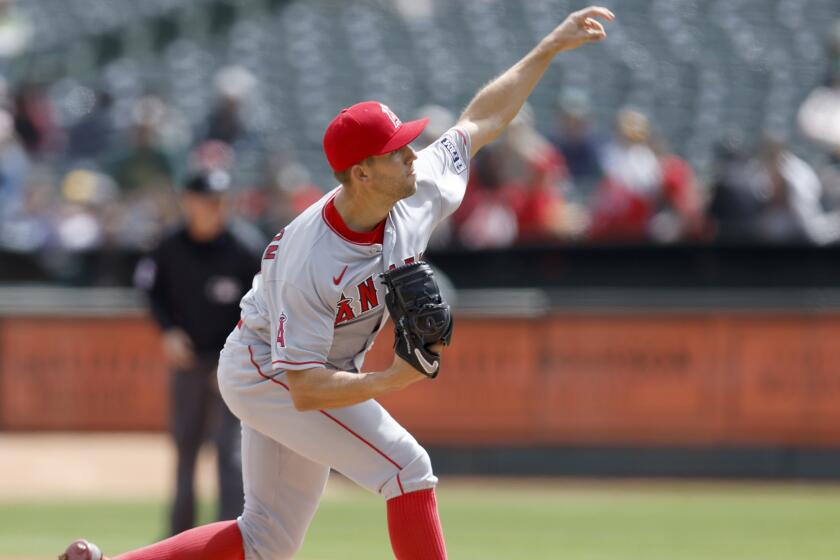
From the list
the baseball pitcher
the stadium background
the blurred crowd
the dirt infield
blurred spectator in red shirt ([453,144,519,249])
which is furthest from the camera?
blurred spectator in red shirt ([453,144,519,249])

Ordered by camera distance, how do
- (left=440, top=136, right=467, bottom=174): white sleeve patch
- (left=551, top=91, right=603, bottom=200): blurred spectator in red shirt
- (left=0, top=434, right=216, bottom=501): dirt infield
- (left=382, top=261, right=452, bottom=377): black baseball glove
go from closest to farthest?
(left=382, top=261, right=452, bottom=377): black baseball glove
(left=440, top=136, right=467, bottom=174): white sleeve patch
(left=0, top=434, right=216, bottom=501): dirt infield
(left=551, top=91, right=603, bottom=200): blurred spectator in red shirt

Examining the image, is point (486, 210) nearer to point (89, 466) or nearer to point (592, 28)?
point (89, 466)

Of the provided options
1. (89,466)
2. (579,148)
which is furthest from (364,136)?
(579,148)

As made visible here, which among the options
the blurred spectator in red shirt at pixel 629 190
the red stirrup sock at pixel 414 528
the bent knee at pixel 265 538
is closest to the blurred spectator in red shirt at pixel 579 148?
the blurred spectator in red shirt at pixel 629 190

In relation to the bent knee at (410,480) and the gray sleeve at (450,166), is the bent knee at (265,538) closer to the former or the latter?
the bent knee at (410,480)

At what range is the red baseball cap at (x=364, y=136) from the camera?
4.37m

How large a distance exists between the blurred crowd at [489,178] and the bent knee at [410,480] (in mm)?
6021

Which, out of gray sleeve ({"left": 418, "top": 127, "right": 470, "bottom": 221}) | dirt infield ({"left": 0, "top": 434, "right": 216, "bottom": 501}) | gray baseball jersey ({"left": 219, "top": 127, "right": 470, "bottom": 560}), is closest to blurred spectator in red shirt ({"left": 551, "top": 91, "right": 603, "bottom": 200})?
dirt infield ({"left": 0, "top": 434, "right": 216, "bottom": 501})

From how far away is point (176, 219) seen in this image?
41.1 feet

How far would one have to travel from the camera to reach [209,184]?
24.1 ft

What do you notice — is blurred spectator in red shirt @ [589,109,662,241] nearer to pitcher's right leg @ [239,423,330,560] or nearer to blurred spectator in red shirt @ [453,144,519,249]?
blurred spectator in red shirt @ [453,144,519,249]

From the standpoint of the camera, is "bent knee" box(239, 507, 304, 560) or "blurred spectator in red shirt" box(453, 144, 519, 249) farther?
"blurred spectator in red shirt" box(453, 144, 519, 249)

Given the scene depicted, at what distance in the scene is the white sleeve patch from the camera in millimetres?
4992

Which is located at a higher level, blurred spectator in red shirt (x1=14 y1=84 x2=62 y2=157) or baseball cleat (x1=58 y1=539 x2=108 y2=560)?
blurred spectator in red shirt (x1=14 y1=84 x2=62 y2=157)
